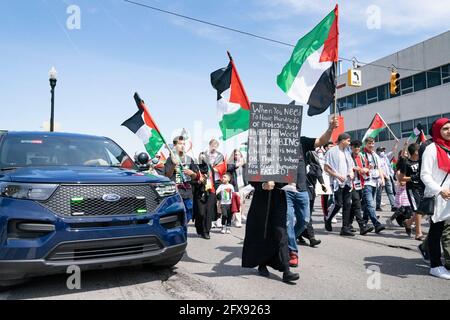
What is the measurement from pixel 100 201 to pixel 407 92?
33.6 m

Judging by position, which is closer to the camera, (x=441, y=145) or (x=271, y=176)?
(x=271, y=176)

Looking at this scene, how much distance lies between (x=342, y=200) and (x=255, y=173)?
4313 mm

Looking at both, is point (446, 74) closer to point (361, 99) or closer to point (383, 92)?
point (383, 92)

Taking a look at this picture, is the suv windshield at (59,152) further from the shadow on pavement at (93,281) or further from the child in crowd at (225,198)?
the child in crowd at (225,198)

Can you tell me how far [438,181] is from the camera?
→ 458 cm

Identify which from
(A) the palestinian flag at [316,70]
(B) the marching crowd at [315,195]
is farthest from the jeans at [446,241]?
(A) the palestinian flag at [316,70]

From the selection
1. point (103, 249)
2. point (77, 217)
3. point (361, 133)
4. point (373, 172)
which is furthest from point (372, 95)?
point (77, 217)

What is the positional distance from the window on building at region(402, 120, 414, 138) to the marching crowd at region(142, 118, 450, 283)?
21383 millimetres

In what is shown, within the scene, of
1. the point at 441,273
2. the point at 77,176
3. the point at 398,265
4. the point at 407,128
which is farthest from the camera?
the point at 407,128

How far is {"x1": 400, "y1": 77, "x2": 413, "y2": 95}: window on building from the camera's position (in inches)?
1252

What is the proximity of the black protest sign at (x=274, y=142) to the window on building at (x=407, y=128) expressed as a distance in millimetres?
30737
